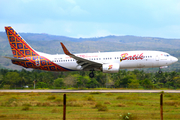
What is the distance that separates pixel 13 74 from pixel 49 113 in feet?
184

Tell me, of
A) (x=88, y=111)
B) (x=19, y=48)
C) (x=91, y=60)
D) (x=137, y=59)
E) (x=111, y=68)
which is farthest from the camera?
(x=19, y=48)

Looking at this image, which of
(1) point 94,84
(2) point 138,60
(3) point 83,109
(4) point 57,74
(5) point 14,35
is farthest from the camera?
(4) point 57,74

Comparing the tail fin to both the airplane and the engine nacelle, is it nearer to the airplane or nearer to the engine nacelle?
the airplane

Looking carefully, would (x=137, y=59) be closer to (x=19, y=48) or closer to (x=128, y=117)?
(x=19, y=48)

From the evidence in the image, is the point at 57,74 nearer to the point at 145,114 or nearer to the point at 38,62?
the point at 38,62

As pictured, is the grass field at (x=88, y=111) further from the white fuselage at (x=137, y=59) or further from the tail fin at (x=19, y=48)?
the tail fin at (x=19, y=48)

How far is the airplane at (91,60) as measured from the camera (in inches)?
1560

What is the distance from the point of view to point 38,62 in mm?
42000

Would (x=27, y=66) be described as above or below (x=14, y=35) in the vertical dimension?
below

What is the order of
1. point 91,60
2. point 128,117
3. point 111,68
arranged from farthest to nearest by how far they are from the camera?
point 91,60, point 111,68, point 128,117

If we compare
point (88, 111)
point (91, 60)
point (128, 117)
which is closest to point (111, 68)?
point (91, 60)

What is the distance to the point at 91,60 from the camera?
134 feet

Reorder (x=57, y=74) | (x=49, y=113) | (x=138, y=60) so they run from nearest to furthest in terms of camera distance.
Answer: (x=49, y=113) < (x=138, y=60) < (x=57, y=74)

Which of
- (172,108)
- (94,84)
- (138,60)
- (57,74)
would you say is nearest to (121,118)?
(172,108)
